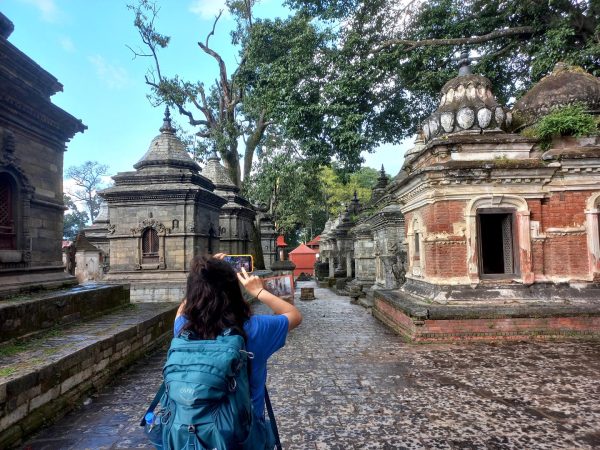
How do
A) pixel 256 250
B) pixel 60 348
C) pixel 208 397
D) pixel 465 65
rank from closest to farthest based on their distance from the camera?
pixel 208 397 < pixel 60 348 < pixel 465 65 < pixel 256 250

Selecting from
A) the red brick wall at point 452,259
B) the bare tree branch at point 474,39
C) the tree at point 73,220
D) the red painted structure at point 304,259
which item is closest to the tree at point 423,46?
the bare tree branch at point 474,39

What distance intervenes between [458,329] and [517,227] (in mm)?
2394

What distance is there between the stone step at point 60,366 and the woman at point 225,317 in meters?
2.76

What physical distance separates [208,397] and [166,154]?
37.5 feet

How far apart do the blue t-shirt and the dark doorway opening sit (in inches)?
274

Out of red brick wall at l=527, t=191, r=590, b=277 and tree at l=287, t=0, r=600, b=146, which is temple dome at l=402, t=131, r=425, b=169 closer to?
tree at l=287, t=0, r=600, b=146

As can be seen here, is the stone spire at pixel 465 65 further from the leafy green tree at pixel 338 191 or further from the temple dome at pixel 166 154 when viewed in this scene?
the leafy green tree at pixel 338 191

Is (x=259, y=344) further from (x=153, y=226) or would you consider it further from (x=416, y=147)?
(x=416, y=147)

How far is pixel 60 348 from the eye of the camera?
5223mm

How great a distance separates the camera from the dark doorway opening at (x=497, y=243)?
27.6ft

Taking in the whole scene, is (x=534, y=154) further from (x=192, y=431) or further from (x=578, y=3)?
(x=192, y=431)

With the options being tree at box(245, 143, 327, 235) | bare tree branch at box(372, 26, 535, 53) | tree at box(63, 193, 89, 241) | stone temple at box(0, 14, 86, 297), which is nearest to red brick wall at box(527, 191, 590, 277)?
bare tree branch at box(372, 26, 535, 53)

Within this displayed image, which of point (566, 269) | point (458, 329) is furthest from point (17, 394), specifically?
point (566, 269)

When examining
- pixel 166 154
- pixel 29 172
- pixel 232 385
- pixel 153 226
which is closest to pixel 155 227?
pixel 153 226
